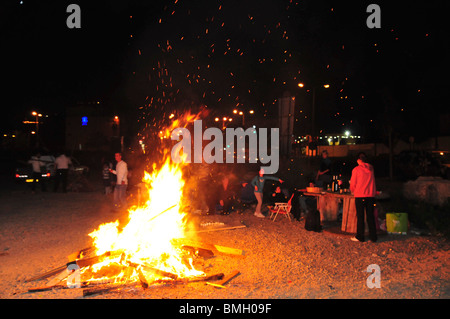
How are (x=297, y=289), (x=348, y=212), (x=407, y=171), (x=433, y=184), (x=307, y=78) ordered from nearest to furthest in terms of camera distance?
(x=297, y=289) → (x=348, y=212) → (x=433, y=184) → (x=407, y=171) → (x=307, y=78)

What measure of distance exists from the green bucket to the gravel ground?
21 centimetres

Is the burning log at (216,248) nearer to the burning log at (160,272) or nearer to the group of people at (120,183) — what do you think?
the burning log at (160,272)

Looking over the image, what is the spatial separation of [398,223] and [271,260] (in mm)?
3509

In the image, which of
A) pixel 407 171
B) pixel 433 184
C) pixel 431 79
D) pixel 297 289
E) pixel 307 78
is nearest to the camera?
pixel 297 289

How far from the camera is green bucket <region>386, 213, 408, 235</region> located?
27.1 ft

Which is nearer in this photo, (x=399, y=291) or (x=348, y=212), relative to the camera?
(x=399, y=291)

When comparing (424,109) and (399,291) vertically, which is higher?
(424,109)

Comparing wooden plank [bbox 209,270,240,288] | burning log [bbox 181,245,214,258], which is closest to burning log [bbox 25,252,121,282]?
burning log [bbox 181,245,214,258]

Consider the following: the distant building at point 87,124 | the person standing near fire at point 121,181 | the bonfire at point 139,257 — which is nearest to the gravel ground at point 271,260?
the bonfire at point 139,257

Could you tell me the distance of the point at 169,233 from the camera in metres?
7.71

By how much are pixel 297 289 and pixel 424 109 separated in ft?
113

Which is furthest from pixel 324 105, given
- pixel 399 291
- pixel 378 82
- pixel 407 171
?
pixel 399 291

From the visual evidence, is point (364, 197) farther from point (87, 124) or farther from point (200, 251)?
point (87, 124)
